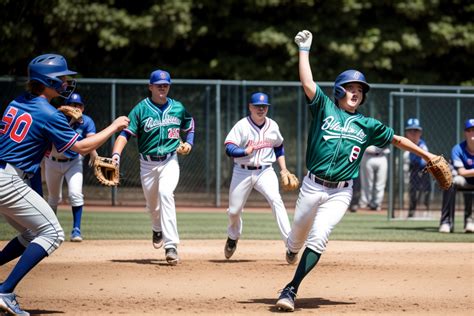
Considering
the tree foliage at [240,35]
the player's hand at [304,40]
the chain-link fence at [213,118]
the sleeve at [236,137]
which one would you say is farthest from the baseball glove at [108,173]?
the tree foliage at [240,35]

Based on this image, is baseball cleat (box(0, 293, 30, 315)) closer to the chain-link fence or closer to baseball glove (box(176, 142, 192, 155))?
baseball glove (box(176, 142, 192, 155))

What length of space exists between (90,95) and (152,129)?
33.8 ft

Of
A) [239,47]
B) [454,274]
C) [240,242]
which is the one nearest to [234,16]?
[239,47]

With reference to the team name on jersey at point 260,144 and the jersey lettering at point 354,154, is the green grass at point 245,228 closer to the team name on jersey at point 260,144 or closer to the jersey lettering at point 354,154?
the team name on jersey at point 260,144

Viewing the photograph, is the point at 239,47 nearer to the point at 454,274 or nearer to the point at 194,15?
the point at 194,15

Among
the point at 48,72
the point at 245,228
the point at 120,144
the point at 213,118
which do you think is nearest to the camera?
the point at 48,72

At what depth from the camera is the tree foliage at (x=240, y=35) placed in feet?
70.2

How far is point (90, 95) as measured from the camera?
65.9 feet

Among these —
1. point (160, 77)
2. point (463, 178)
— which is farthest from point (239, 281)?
point (463, 178)

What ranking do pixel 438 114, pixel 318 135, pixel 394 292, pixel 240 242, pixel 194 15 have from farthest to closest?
pixel 194 15, pixel 438 114, pixel 240 242, pixel 394 292, pixel 318 135

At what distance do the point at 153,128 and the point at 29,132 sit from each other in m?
3.34

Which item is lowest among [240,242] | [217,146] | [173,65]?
[240,242]

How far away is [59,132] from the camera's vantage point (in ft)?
22.6

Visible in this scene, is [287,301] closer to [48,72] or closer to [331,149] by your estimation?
[331,149]
